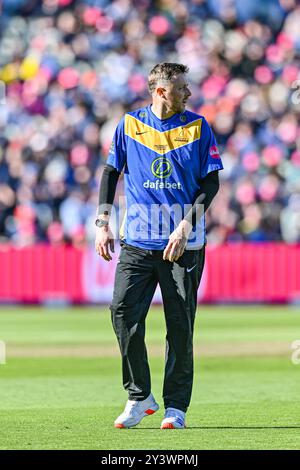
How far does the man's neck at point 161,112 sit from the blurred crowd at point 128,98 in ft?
44.6

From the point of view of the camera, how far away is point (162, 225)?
324 inches

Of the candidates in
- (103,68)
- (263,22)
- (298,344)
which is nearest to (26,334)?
(298,344)

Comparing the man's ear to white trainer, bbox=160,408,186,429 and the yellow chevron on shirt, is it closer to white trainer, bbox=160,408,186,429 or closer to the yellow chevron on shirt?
the yellow chevron on shirt

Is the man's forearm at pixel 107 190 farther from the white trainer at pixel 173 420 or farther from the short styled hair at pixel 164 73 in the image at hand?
the white trainer at pixel 173 420

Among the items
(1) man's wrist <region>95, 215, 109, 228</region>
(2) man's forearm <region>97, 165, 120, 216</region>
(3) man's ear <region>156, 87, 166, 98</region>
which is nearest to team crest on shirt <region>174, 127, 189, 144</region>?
(3) man's ear <region>156, 87, 166, 98</region>

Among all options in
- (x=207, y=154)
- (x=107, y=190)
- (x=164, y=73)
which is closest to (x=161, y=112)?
(x=164, y=73)

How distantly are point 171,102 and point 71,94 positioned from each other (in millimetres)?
16419

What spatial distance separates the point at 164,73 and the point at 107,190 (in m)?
0.90

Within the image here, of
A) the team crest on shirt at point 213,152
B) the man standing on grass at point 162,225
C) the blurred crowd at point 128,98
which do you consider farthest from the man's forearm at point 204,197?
the blurred crowd at point 128,98

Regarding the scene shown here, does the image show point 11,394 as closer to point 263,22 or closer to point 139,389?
point 139,389

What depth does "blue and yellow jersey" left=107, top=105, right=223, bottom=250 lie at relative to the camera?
8.18m

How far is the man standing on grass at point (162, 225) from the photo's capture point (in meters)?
8.18

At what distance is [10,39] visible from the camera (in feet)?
84.0

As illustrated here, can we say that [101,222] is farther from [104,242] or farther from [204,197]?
[204,197]
